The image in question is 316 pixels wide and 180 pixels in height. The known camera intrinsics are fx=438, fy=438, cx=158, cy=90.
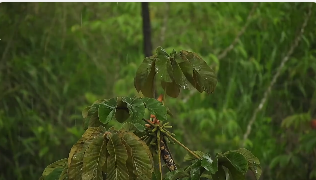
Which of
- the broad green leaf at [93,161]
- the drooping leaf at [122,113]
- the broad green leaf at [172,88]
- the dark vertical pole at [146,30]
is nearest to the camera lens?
the broad green leaf at [93,161]

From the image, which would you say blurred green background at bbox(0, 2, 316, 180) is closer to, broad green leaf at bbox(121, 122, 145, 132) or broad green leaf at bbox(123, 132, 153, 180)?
broad green leaf at bbox(121, 122, 145, 132)

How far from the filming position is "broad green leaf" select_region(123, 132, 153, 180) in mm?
558

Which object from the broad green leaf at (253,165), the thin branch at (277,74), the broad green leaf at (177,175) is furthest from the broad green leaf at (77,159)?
the thin branch at (277,74)

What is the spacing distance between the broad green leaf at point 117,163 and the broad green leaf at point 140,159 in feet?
0.06

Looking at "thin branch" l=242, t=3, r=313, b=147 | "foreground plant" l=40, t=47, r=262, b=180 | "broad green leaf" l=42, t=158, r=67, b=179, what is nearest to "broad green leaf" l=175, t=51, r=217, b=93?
"foreground plant" l=40, t=47, r=262, b=180

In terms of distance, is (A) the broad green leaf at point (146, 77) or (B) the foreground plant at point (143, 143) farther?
(A) the broad green leaf at point (146, 77)

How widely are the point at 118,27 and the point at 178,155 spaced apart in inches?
22.3

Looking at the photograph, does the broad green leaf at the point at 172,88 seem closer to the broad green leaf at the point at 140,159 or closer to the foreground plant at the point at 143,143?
the foreground plant at the point at 143,143

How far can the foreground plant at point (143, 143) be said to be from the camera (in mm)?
545

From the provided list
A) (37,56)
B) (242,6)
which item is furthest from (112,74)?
(242,6)

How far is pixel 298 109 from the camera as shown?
182cm

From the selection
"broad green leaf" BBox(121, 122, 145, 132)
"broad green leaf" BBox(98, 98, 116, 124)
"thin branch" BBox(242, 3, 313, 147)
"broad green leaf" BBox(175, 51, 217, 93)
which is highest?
"broad green leaf" BBox(175, 51, 217, 93)

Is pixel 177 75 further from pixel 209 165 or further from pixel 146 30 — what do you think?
pixel 146 30

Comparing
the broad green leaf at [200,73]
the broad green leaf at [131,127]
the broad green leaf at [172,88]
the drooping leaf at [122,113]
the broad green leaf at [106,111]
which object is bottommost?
the broad green leaf at [131,127]
